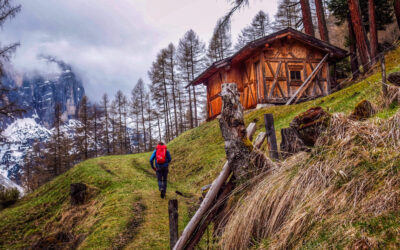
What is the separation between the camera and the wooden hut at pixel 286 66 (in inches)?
716

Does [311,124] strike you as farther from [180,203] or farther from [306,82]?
[306,82]

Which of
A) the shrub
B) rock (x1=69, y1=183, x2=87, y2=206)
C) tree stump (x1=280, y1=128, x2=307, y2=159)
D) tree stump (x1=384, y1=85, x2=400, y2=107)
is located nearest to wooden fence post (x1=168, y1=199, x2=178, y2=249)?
tree stump (x1=280, y1=128, x2=307, y2=159)

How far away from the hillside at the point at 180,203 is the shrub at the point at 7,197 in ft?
6.87

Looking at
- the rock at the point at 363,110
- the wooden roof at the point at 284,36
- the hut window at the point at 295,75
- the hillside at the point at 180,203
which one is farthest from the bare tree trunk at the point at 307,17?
the rock at the point at 363,110

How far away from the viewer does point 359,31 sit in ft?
54.4

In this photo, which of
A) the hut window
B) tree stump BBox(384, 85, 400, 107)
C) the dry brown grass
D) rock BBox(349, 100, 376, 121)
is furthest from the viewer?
the hut window

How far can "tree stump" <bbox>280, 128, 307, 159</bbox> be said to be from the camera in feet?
12.6

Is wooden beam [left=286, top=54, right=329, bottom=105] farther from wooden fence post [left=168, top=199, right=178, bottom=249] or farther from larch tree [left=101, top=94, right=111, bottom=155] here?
larch tree [left=101, top=94, right=111, bottom=155]

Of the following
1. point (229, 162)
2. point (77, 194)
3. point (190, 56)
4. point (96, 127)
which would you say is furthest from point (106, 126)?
point (229, 162)

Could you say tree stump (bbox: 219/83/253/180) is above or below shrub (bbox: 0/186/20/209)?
above

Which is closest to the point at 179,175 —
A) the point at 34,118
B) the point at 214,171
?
the point at 214,171

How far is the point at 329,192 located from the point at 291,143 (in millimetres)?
1712

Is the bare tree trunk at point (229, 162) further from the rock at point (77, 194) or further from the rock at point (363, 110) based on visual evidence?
the rock at point (77, 194)

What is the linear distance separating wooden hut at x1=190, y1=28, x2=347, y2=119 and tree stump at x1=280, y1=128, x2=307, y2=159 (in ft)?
45.7
